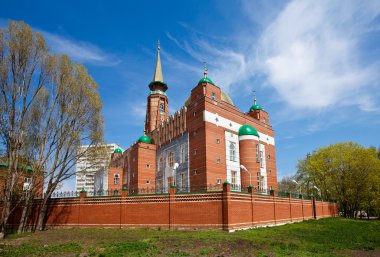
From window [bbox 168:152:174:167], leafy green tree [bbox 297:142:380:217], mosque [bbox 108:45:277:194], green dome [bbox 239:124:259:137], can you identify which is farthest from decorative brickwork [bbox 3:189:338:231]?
leafy green tree [bbox 297:142:380:217]

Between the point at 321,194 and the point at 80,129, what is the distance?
33557 millimetres

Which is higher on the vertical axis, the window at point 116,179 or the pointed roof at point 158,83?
the pointed roof at point 158,83

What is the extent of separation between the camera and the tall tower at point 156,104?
43969mm

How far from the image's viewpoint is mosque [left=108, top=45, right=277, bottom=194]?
28500 millimetres

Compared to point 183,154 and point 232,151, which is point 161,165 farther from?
point 232,151

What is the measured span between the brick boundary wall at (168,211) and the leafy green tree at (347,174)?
61.6 ft

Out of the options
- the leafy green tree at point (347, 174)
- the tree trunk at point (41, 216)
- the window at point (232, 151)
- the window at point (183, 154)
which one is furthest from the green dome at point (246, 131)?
the tree trunk at point (41, 216)

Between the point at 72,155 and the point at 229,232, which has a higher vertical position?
the point at 72,155

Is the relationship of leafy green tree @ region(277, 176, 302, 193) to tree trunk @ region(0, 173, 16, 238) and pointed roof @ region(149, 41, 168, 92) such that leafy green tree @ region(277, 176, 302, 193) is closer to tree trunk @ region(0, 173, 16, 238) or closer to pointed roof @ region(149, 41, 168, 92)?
pointed roof @ region(149, 41, 168, 92)

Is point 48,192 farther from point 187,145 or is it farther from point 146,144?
point 146,144

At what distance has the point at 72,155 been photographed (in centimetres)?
2061

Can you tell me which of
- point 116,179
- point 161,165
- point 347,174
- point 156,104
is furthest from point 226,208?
point 156,104

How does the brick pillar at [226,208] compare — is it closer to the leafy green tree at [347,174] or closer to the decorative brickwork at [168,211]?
the decorative brickwork at [168,211]

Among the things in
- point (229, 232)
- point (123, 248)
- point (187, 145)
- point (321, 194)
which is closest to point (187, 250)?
point (123, 248)
